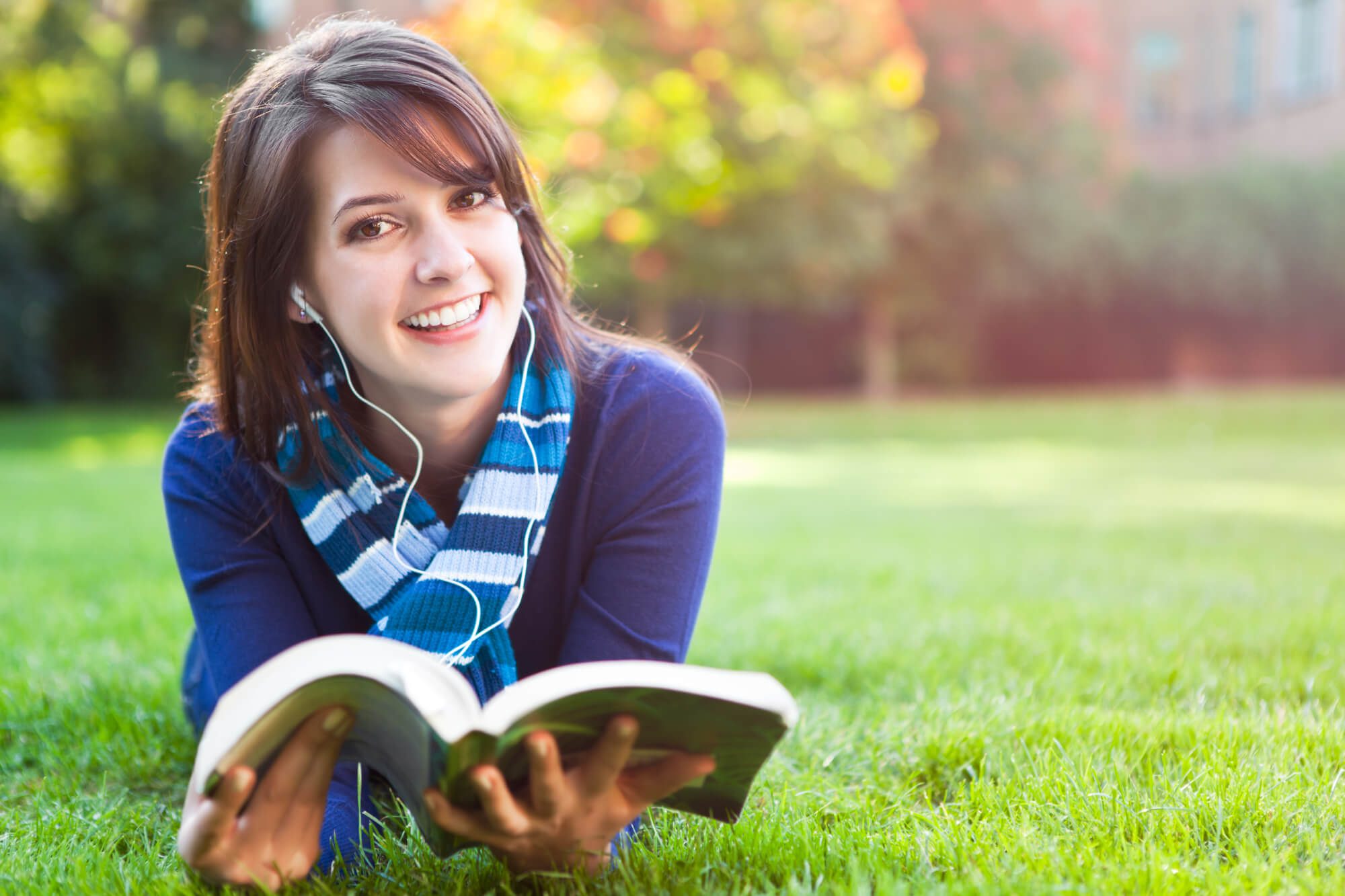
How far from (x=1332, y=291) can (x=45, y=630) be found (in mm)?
23852

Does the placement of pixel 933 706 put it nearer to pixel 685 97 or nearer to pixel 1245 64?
pixel 685 97

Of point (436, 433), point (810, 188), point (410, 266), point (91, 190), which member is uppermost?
point (91, 190)

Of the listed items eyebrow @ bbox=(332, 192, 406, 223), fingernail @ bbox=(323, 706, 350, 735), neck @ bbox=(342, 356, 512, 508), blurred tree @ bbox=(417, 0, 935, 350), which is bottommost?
fingernail @ bbox=(323, 706, 350, 735)

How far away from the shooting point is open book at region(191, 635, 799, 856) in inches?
44.1

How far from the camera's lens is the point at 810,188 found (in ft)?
52.1

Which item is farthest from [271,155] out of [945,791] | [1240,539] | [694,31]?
[694,31]

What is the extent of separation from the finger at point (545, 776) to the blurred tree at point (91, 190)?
15.8 m

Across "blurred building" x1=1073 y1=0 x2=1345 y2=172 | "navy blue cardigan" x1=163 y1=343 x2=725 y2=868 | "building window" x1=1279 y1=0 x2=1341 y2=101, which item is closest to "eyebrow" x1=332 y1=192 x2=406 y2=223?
"navy blue cardigan" x1=163 y1=343 x2=725 y2=868

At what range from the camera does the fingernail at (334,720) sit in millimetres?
1250

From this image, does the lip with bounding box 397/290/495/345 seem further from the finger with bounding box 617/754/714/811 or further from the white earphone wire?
the finger with bounding box 617/754/714/811

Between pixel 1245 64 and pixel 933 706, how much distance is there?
94.2ft

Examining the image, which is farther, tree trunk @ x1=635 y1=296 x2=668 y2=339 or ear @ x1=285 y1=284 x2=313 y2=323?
tree trunk @ x1=635 y1=296 x2=668 y2=339

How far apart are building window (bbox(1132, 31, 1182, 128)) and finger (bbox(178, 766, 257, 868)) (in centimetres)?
2964

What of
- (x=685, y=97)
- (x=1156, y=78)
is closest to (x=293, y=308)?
(x=685, y=97)
